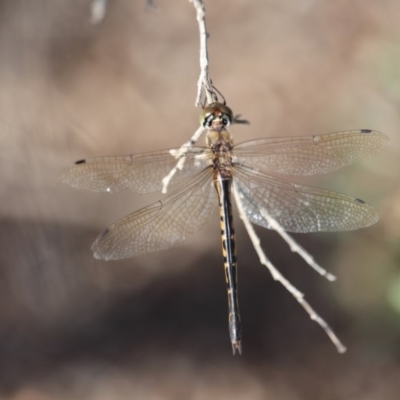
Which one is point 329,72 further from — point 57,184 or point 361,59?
point 57,184

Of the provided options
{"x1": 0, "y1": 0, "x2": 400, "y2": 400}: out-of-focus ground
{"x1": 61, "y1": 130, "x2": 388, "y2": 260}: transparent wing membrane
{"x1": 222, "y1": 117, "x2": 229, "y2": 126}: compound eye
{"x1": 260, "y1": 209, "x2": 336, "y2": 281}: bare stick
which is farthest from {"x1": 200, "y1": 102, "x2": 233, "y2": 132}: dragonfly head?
{"x1": 0, "y1": 0, "x2": 400, "y2": 400}: out-of-focus ground

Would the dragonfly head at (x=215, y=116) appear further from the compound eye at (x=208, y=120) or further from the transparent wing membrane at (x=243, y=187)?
the transparent wing membrane at (x=243, y=187)

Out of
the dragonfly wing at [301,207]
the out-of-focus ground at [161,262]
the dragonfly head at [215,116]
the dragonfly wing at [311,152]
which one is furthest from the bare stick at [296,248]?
the out-of-focus ground at [161,262]

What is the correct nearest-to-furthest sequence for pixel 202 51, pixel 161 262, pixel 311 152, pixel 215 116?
1. pixel 202 51
2. pixel 215 116
3. pixel 311 152
4. pixel 161 262

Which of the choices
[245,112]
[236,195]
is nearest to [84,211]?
[245,112]

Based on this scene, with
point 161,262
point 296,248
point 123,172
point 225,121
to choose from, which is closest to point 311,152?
point 225,121

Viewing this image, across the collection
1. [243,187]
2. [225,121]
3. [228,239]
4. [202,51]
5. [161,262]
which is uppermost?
[202,51]

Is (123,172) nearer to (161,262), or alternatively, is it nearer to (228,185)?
(228,185)
